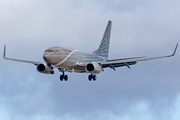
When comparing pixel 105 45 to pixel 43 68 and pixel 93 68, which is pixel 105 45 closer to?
pixel 93 68

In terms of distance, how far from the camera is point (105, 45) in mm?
67812

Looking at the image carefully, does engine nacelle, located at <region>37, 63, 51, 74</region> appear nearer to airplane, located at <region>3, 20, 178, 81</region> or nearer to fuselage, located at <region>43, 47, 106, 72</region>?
airplane, located at <region>3, 20, 178, 81</region>

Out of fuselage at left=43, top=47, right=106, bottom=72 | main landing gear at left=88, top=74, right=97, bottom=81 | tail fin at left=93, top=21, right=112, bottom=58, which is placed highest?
tail fin at left=93, top=21, right=112, bottom=58

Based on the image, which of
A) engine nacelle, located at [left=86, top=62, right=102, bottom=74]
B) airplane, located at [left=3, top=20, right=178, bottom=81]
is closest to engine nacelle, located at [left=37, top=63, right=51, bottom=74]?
airplane, located at [left=3, top=20, right=178, bottom=81]

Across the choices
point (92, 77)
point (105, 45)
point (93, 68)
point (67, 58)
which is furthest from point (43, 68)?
point (105, 45)

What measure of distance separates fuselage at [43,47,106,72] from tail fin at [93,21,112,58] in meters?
7.03

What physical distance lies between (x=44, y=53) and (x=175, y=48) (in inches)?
777

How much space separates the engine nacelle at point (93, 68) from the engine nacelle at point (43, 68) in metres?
6.48

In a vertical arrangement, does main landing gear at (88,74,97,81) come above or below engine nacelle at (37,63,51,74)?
below

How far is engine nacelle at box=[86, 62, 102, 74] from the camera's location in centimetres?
5275

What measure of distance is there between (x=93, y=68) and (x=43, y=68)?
8.45 meters

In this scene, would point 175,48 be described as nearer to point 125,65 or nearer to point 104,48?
point 125,65

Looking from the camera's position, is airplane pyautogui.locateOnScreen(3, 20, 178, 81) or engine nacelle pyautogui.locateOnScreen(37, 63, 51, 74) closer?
airplane pyautogui.locateOnScreen(3, 20, 178, 81)

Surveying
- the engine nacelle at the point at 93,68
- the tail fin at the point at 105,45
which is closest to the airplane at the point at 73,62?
the engine nacelle at the point at 93,68
